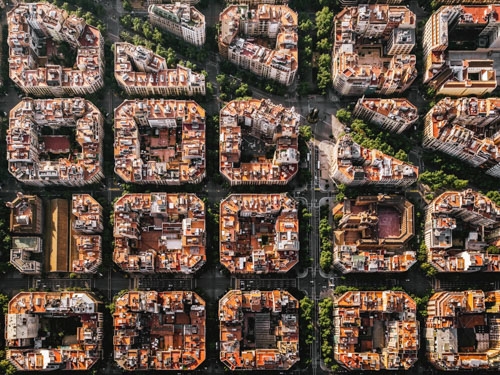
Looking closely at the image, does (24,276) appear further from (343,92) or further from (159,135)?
(343,92)

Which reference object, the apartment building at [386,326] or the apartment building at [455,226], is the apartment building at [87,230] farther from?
the apartment building at [455,226]

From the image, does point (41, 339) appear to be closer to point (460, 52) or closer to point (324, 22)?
point (324, 22)

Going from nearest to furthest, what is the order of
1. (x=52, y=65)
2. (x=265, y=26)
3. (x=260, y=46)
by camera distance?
(x=52, y=65), (x=260, y=46), (x=265, y=26)

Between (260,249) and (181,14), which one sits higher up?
(181,14)

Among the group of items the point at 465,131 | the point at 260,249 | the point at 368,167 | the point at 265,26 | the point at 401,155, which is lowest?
the point at 260,249

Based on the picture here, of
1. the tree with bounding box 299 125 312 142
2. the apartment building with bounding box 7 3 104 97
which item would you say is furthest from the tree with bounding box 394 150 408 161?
the apartment building with bounding box 7 3 104 97

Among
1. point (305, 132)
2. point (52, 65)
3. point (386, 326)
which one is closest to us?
point (386, 326)

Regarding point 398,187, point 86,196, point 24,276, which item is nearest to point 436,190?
point 398,187

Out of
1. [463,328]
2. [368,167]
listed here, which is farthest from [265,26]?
[463,328]
